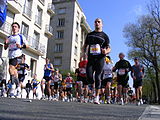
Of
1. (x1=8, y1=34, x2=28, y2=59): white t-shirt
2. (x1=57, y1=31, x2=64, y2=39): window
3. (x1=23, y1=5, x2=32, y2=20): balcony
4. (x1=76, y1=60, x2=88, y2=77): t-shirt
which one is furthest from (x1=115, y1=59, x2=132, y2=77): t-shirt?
(x1=57, y1=31, x2=64, y2=39): window

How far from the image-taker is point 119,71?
30.9 feet

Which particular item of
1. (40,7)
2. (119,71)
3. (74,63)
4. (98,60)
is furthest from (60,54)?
(98,60)

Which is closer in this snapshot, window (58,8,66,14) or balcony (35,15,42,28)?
balcony (35,15,42,28)

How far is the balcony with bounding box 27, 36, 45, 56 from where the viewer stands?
23.5 m

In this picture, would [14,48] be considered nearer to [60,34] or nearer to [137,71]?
[137,71]

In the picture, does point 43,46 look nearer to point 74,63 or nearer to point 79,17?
point 74,63

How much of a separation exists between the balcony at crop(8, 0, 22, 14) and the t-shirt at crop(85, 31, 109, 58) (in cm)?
1563

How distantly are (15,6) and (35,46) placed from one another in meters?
5.55

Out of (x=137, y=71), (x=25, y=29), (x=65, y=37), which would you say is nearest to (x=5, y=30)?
(x=25, y=29)

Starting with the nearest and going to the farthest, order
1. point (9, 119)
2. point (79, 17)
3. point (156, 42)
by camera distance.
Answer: point (9, 119) < point (156, 42) < point (79, 17)

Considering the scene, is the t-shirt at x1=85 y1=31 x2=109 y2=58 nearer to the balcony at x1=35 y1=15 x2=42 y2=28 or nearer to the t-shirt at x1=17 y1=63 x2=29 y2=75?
the t-shirt at x1=17 y1=63 x2=29 y2=75

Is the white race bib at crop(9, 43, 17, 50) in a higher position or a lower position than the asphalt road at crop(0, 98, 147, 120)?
higher

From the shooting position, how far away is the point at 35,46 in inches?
981

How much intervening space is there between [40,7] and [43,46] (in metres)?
4.72
